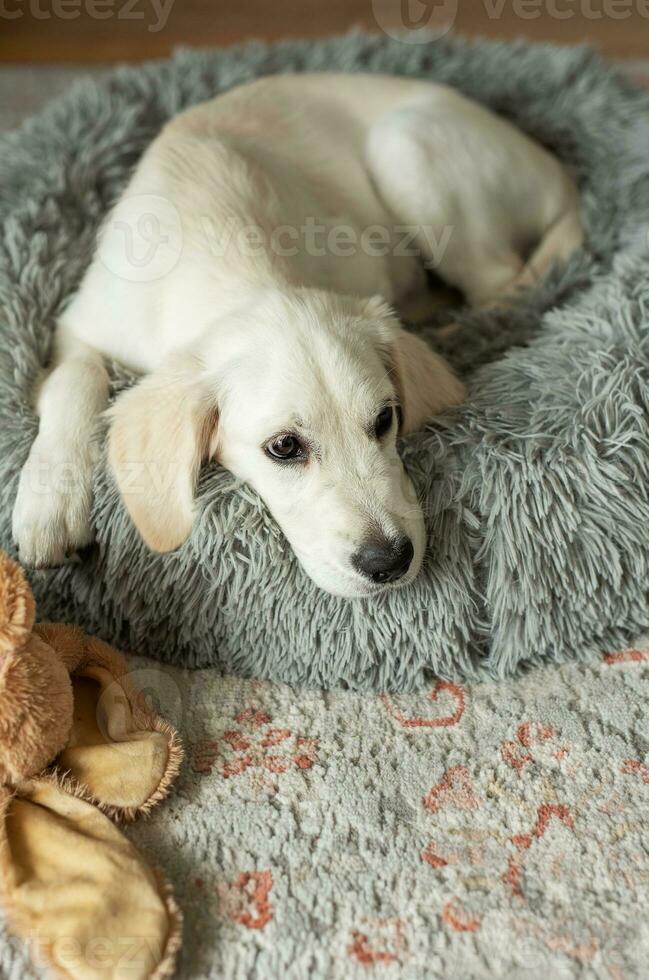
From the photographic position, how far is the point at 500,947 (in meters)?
1.27

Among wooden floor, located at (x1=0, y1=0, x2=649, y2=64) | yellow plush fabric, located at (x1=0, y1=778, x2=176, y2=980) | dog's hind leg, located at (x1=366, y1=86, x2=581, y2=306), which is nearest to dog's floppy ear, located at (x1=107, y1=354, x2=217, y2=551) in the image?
yellow plush fabric, located at (x1=0, y1=778, x2=176, y2=980)

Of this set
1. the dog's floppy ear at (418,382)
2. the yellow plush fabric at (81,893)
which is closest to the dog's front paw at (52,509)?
the yellow plush fabric at (81,893)

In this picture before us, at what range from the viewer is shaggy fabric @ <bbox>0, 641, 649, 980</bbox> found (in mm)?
1274

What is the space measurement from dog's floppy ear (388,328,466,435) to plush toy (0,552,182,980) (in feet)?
2.27

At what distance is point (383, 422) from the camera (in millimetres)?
1636

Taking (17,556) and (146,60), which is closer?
(17,556)

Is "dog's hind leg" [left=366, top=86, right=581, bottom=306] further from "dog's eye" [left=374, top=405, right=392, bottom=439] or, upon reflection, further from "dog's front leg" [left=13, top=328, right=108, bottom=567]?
"dog's front leg" [left=13, top=328, right=108, bottom=567]

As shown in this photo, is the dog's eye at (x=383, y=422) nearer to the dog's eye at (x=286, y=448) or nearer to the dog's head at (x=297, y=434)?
the dog's head at (x=297, y=434)

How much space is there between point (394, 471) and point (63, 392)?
2.18 feet

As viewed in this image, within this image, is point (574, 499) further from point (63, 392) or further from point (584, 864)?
point (63, 392)

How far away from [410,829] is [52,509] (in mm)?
798

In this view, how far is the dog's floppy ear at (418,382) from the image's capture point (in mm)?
1747

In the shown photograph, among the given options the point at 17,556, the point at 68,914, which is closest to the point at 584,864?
the point at 68,914

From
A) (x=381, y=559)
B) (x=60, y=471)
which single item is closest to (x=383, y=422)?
(x=381, y=559)
